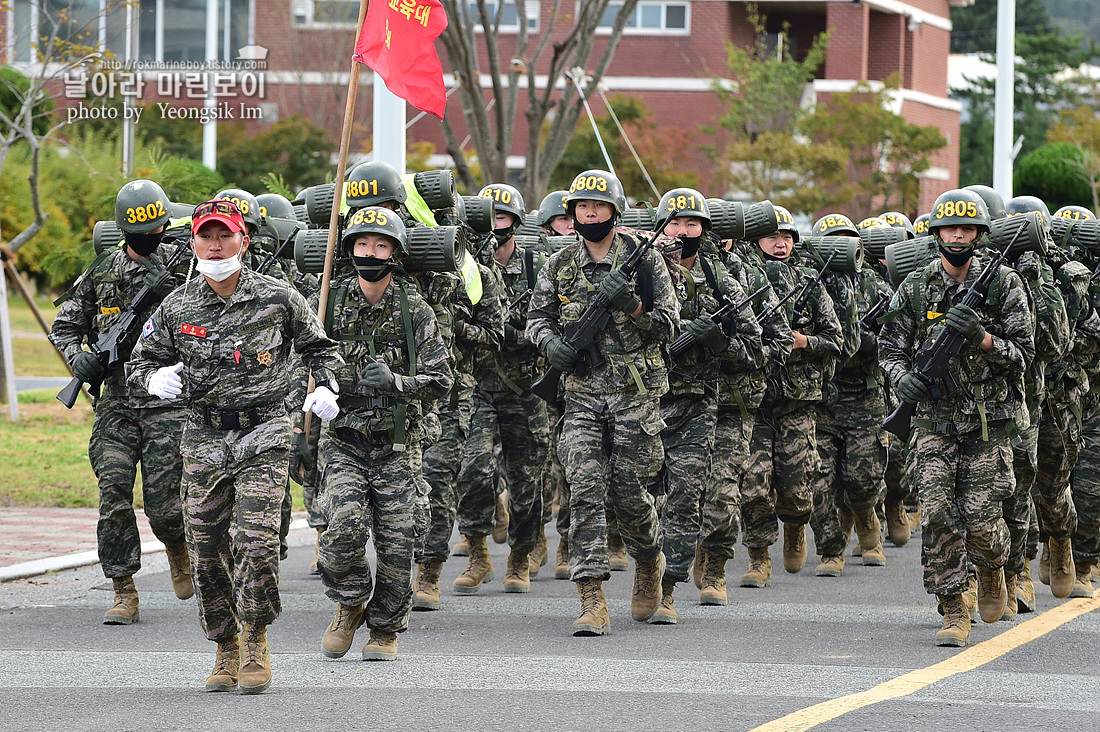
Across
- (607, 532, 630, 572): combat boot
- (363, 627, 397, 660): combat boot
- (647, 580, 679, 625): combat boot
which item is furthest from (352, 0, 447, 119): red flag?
(363, 627, 397, 660): combat boot

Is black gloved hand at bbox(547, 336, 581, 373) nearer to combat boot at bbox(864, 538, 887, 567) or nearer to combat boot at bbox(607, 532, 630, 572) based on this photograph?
combat boot at bbox(607, 532, 630, 572)

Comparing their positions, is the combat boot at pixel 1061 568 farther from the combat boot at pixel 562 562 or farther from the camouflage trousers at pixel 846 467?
the combat boot at pixel 562 562

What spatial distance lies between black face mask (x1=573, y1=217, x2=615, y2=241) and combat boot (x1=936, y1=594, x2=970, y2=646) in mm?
2671

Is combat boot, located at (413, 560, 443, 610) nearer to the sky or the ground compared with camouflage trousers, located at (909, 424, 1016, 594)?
nearer to the ground

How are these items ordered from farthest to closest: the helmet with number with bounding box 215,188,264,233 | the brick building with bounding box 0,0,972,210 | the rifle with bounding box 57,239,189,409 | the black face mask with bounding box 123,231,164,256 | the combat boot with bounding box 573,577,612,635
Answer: the brick building with bounding box 0,0,972,210, the helmet with number with bounding box 215,188,264,233, the black face mask with bounding box 123,231,164,256, the rifle with bounding box 57,239,189,409, the combat boot with bounding box 573,577,612,635

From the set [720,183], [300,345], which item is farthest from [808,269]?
[720,183]

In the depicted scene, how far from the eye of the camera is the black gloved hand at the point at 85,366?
867cm

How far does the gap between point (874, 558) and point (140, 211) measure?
5853 millimetres

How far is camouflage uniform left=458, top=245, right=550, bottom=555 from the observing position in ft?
33.2

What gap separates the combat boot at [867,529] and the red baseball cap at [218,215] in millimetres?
6147

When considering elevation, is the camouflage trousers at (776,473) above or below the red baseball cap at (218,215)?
below

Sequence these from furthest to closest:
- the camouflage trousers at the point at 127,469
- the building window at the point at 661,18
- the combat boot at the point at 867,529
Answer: the building window at the point at 661,18, the combat boot at the point at 867,529, the camouflage trousers at the point at 127,469

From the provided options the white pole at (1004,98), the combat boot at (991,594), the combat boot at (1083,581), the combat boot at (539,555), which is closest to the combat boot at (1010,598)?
the combat boot at (991,594)

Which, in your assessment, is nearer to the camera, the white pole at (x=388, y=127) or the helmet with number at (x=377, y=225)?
the helmet with number at (x=377, y=225)
